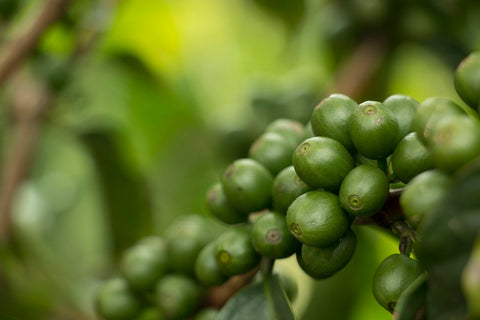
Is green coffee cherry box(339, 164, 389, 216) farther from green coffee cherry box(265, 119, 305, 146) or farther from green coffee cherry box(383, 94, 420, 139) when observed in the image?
green coffee cherry box(265, 119, 305, 146)

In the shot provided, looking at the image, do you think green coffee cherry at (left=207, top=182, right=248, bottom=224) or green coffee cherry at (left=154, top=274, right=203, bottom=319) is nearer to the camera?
green coffee cherry at (left=207, top=182, right=248, bottom=224)

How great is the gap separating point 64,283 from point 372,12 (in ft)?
5.50

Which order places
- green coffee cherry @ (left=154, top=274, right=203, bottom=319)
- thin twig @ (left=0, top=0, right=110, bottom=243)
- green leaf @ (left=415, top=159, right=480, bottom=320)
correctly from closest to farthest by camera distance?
green leaf @ (left=415, top=159, right=480, bottom=320)
green coffee cherry @ (left=154, top=274, right=203, bottom=319)
thin twig @ (left=0, top=0, right=110, bottom=243)

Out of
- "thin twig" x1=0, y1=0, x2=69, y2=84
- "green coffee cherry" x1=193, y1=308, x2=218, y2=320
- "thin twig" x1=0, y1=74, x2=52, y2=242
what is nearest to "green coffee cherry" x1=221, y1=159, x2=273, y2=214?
"green coffee cherry" x1=193, y1=308, x2=218, y2=320

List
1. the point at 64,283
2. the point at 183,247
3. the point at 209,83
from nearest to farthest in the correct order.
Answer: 1. the point at 183,247
2. the point at 64,283
3. the point at 209,83

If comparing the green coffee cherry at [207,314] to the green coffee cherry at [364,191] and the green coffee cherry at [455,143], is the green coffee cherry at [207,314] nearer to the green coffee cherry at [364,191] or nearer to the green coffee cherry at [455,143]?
the green coffee cherry at [364,191]

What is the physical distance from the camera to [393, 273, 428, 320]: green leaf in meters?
0.95

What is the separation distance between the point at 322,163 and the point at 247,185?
0.25 m

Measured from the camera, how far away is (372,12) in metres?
2.56

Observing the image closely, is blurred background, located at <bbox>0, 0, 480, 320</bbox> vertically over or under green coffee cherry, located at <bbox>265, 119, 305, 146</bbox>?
over

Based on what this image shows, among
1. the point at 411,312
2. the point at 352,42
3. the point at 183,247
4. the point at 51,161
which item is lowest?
the point at 411,312

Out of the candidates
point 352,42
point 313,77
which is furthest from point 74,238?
point 352,42

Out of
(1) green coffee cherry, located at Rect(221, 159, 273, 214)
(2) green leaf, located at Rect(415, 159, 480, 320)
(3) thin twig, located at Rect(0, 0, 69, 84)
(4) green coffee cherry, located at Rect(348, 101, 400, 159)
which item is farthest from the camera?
(3) thin twig, located at Rect(0, 0, 69, 84)

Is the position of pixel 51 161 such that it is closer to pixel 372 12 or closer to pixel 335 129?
pixel 372 12
